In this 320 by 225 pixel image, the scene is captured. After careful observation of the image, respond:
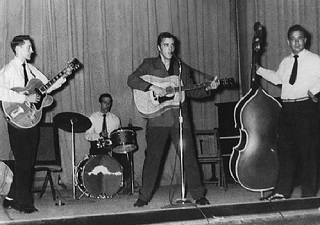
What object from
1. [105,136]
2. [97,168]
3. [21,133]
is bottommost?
[97,168]

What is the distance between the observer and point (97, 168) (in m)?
5.88

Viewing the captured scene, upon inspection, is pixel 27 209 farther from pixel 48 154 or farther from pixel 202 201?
pixel 202 201

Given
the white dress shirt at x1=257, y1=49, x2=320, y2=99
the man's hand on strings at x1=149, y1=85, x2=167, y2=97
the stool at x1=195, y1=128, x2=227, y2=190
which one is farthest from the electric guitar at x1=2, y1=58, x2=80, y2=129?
the stool at x1=195, y1=128, x2=227, y2=190

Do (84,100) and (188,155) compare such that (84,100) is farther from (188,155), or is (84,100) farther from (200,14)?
(188,155)

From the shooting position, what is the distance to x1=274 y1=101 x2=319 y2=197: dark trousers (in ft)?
16.0

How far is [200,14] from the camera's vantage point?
8.30 metres

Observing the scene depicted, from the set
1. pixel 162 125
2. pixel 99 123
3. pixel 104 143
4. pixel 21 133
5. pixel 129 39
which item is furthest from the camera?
pixel 129 39

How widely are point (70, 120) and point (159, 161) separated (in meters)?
1.53

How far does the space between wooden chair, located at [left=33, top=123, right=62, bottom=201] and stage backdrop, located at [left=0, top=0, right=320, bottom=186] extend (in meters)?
1.18

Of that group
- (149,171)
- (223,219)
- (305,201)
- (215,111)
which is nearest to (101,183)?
(149,171)

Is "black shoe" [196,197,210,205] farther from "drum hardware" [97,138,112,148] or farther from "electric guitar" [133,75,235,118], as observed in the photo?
"drum hardware" [97,138,112,148]

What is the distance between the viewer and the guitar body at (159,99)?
491 centimetres

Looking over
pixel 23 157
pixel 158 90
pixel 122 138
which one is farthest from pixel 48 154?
pixel 158 90

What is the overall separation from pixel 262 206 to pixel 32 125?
7.85 ft
